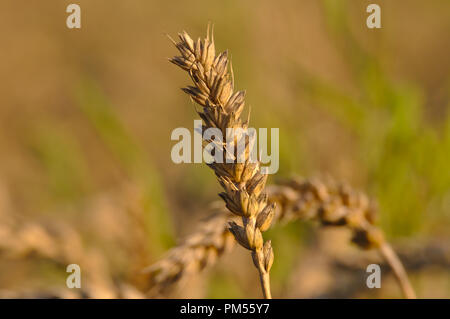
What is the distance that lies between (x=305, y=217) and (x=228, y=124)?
12.6 inches

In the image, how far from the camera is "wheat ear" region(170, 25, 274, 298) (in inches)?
17.8

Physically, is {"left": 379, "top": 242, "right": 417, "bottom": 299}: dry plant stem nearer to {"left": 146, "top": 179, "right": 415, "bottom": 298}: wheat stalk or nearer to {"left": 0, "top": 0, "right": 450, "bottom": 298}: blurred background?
{"left": 146, "top": 179, "right": 415, "bottom": 298}: wheat stalk

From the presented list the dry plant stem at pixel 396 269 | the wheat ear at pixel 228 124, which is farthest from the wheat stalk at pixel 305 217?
the wheat ear at pixel 228 124

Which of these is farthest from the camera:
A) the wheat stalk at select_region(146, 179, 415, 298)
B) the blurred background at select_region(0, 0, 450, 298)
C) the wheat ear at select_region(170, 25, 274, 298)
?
the blurred background at select_region(0, 0, 450, 298)

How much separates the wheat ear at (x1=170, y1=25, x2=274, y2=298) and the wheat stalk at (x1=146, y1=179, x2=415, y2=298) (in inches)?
8.8

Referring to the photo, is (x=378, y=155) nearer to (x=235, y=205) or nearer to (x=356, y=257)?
(x=356, y=257)

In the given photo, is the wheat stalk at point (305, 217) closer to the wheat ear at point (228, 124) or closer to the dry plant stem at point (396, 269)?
the dry plant stem at point (396, 269)

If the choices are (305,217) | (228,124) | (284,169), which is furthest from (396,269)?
(284,169)

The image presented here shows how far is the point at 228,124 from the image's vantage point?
17.8 inches

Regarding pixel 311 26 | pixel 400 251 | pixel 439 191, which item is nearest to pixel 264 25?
pixel 311 26

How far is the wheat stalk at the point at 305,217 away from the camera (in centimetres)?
68

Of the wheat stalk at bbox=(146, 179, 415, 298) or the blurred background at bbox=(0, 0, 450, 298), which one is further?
the blurred background at bbox=(0, 0, 450, 298)

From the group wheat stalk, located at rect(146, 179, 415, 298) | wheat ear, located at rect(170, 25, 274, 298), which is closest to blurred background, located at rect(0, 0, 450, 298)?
wheat stalk, located at rect(146, 179, 415, 298)

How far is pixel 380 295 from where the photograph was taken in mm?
994
